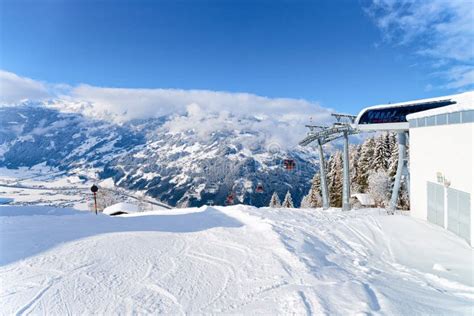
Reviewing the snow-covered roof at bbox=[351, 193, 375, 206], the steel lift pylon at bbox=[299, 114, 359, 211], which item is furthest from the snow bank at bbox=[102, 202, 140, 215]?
the snow-covered roof at bbox=[351, 193, 375, 206]

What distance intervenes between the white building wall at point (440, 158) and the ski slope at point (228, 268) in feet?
7.97

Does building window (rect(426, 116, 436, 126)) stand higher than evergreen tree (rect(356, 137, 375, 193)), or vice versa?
building window (rect(426, 116, 436, 126))

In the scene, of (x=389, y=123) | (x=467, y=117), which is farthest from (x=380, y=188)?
(x=467, y=117)

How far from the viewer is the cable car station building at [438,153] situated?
10086 millimetres

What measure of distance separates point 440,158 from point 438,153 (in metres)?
0.29

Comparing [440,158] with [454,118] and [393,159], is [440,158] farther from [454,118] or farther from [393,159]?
[393,159]

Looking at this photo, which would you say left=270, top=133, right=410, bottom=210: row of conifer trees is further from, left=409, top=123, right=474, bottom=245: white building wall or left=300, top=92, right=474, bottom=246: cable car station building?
left=409, top=123, right=474, bottom=245: white building wall

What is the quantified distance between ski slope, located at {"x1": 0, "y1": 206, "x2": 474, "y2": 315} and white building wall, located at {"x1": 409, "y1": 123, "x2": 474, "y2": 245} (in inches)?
95.7

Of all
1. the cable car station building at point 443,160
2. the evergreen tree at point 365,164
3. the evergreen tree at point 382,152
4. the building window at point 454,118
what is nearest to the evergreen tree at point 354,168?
the evergreen tree at point 365,164

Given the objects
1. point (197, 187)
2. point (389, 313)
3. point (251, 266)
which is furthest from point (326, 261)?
point (197, 187)

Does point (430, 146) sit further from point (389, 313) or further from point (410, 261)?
point (389, 313)

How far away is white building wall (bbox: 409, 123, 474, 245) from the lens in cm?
994

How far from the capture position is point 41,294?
4902 millimetres

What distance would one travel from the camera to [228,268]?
623 cm
